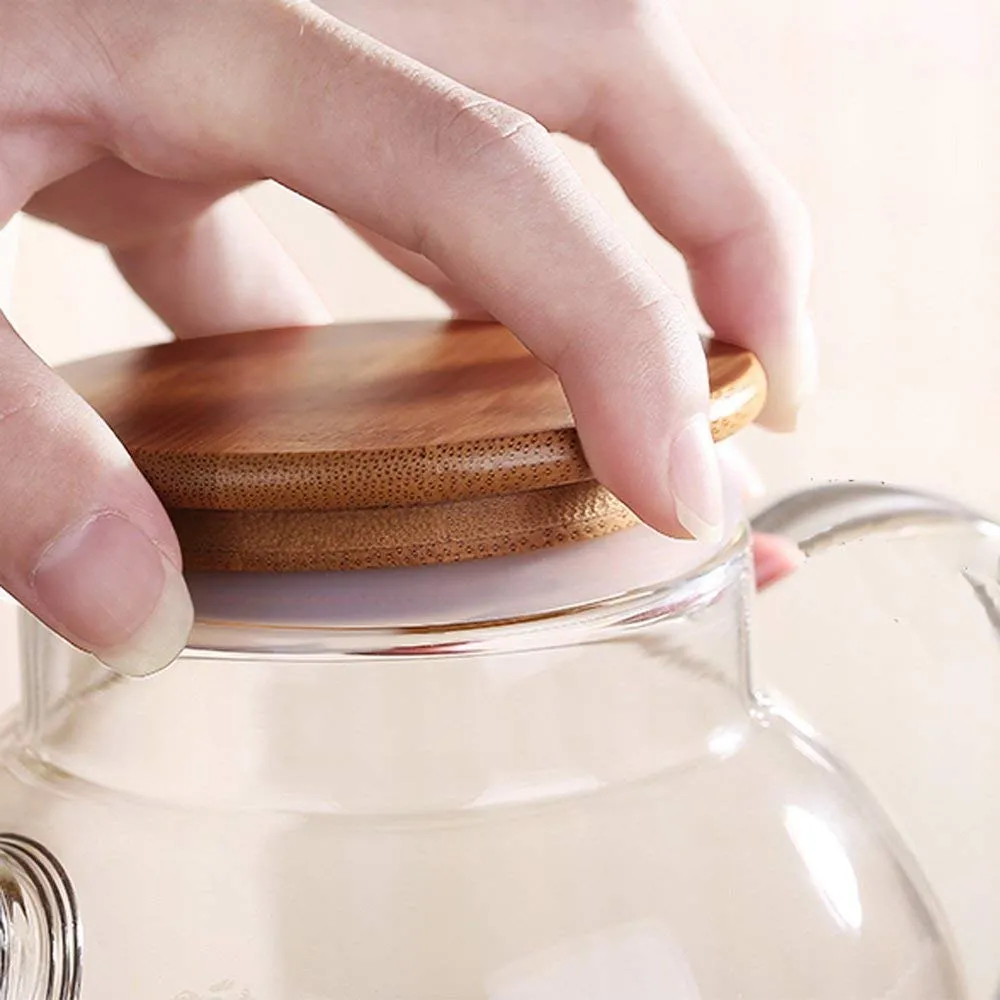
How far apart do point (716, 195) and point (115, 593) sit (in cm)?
24

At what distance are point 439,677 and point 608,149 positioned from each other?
0.21m

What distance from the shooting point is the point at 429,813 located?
11.6 inches

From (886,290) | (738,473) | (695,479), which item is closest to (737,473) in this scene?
(738,473)

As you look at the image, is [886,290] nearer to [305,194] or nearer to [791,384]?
[791,384]

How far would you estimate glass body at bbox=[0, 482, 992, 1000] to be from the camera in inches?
11.2

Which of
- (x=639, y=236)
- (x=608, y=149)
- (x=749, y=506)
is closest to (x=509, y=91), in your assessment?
(x=608, y=149)

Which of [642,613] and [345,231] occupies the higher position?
[642,613]

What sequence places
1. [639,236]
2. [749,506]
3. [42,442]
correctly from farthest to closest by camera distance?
[639,236] → [749,506] → [42,442]

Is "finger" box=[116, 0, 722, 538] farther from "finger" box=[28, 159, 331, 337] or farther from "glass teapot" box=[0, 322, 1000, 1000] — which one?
"finger" box=[28, 159, 331, 337]

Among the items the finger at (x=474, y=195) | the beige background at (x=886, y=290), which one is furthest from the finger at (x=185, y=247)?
the beige background at (x=886, y=290)

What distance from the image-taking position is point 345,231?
918mm

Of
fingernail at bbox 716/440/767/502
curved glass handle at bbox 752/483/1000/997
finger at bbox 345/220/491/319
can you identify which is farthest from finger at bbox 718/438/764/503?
curved glass handle at bbox 752/483/1000/997

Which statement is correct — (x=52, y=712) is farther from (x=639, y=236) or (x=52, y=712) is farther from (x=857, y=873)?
(x=639, y=236)

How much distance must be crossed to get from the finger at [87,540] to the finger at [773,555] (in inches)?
6.8
